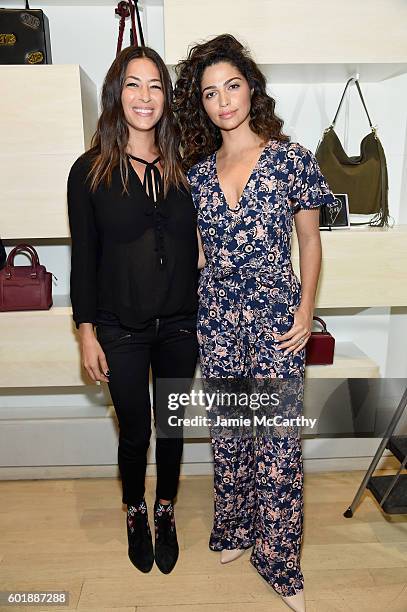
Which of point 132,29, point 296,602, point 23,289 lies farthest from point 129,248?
point 296,602

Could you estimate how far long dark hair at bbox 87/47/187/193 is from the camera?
1.68m

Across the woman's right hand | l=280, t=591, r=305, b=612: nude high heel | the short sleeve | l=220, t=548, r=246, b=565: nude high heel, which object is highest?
the short sleeve

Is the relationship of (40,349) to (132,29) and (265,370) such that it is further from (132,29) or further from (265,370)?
(132,29)

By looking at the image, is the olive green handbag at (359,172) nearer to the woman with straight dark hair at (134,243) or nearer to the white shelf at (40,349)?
the woman with straight dark hair at (134,243)

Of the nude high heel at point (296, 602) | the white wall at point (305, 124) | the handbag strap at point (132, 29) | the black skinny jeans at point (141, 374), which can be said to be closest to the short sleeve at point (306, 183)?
the black skinny jeans at point (141, 374)

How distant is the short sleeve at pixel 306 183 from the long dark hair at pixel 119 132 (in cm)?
36

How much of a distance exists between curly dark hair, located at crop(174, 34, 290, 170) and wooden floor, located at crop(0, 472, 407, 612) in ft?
4.82

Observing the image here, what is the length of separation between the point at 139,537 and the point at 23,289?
3.71 feet

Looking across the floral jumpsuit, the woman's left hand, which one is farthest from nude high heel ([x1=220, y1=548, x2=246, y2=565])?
the woman's left hand

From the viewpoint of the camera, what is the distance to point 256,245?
170cm

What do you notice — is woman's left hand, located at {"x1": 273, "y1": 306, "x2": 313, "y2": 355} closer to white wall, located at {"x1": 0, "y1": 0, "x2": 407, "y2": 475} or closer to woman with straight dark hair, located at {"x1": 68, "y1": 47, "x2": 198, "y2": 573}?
woman with straight dark hair, located at {"x1": 68, "y1": 47, "x2": 198, "y2": 573}

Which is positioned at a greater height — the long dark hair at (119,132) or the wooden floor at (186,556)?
the long dark hair at (119,132)

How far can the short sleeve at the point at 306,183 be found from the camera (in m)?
1.68

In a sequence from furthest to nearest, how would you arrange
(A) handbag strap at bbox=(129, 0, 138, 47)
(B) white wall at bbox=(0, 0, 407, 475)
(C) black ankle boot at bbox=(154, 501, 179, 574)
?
(B) white wall at bbox=(0, 0, 407, 475) < (A) handbag strap at bbox=(129, 0, 138, 47) < (C) black ankle boot at bbox=(154, 501, 179, 574)
